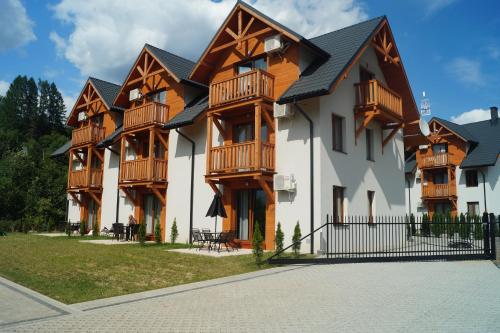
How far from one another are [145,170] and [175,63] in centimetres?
551

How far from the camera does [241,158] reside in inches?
601

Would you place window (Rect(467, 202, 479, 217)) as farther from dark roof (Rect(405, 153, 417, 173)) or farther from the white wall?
the white wall

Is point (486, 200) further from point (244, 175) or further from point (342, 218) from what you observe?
point (244, 175)

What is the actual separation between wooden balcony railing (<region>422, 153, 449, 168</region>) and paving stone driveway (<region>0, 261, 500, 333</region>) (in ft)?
82.4

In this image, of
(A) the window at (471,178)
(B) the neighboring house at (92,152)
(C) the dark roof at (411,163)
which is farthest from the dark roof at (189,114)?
(C) the dark roof at (411,163)

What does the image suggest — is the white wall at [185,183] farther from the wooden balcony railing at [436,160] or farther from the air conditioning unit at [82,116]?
the wooden balcony railing at [436,160]

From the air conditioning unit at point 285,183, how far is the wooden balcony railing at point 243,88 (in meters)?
3.06

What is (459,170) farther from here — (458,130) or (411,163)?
(411,163)

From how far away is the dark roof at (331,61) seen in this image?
14.1 m

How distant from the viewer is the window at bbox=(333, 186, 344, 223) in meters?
15.7

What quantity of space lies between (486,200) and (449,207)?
3367 mm

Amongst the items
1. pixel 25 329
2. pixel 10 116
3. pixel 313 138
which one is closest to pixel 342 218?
pixel 313 138

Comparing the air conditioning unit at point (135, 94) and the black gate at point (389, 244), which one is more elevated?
the air conditioning unit at point (135, 94)

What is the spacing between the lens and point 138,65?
21.8 meters
